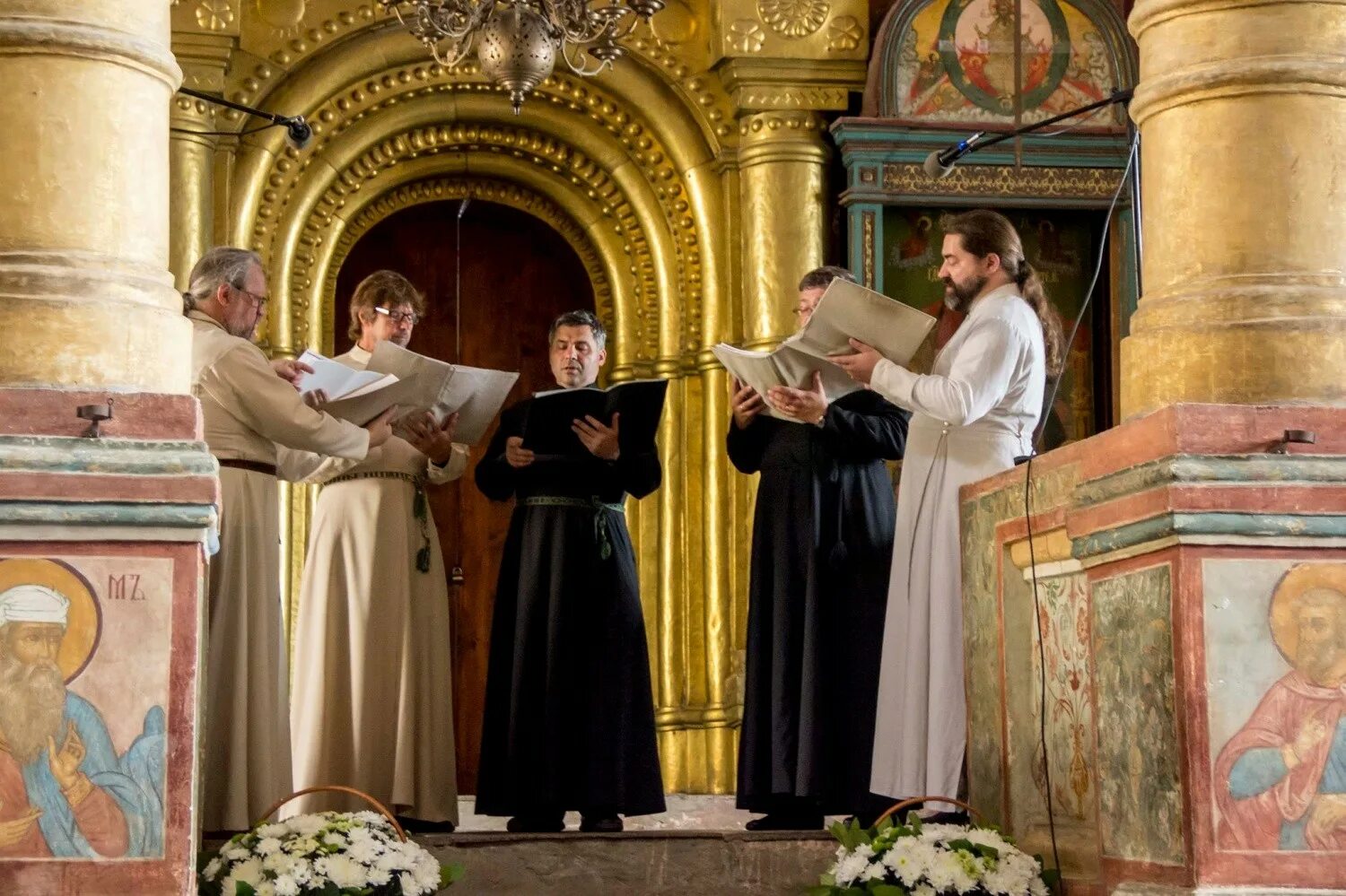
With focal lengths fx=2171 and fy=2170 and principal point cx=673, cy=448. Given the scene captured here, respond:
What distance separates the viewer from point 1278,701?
4.71 m

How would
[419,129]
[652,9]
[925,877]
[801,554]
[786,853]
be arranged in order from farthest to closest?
[419,129]
[652,9]
[801,554]
[786,853]
[925,877]

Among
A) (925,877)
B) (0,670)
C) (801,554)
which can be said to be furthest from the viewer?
(801,554)

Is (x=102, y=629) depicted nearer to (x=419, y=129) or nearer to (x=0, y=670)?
(x=0, y=670)

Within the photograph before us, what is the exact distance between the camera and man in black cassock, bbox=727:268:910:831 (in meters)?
6.37

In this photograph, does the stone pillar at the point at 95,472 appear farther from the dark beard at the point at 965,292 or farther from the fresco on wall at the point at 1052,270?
the fresco on wall at the point at 1052,270

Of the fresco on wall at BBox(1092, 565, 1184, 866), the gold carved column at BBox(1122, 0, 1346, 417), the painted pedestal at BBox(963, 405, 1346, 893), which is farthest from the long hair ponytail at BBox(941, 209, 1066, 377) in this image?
the fresco on wall at BBox(1092, 565, 1184, 866)

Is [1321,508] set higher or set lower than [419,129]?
lower

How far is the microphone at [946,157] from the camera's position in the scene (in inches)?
308

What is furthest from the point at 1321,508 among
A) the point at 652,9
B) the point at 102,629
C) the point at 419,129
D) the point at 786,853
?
the point at 419,129

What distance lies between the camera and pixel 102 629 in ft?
15.1

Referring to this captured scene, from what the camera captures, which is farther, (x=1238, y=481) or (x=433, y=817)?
(x=433, y=817)

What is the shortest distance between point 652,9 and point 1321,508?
3630 mm

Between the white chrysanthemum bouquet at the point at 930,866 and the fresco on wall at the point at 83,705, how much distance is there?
164cm

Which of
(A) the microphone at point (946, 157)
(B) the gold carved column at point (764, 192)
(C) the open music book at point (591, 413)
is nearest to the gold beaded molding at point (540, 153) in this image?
(B) the gold carved column at point (764, 192)
